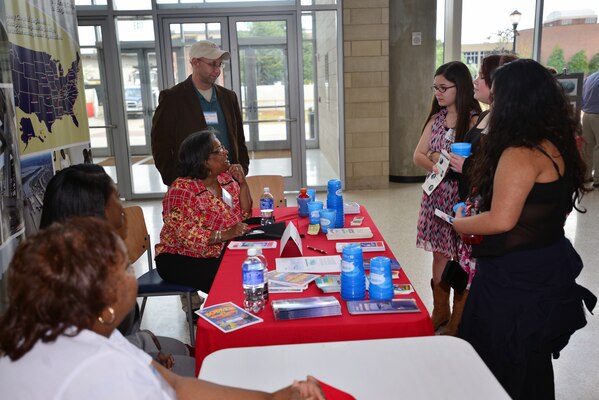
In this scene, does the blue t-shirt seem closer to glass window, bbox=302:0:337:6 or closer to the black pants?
the black pants

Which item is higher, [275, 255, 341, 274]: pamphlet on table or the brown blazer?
the brown blazer

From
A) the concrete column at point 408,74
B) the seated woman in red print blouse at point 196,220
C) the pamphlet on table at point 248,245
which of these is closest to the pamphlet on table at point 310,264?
the pamphlet on table at point 248,245

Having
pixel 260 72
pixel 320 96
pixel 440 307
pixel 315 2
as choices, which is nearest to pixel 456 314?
pixel 440 307

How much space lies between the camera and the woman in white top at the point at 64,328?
2.81 ft

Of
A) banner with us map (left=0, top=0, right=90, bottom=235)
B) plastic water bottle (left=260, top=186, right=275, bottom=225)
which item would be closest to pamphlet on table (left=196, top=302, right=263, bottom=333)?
plastic water bottle (left=260, top=186, right=275, bottom=225)

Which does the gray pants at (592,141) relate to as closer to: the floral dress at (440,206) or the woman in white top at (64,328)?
the floral dress at (440,206)

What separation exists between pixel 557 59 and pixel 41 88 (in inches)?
306

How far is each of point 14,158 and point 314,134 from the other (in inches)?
197

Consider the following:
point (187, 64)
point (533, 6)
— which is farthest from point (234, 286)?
point (533, 6)

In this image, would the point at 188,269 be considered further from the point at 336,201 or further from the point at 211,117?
the point at 211,117

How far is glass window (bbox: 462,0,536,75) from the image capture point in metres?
7.71

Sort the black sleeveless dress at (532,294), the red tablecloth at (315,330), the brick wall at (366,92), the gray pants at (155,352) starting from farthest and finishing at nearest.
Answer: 1. the brick wall at (366,92)
2. the gray pants at (155,352)
3. the black sleeveless dress at (532,294)
4. the red tablecloth at (315,330)

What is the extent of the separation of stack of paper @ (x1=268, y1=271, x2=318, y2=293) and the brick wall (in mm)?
5028

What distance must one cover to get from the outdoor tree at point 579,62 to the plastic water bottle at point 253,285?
26.0ft
